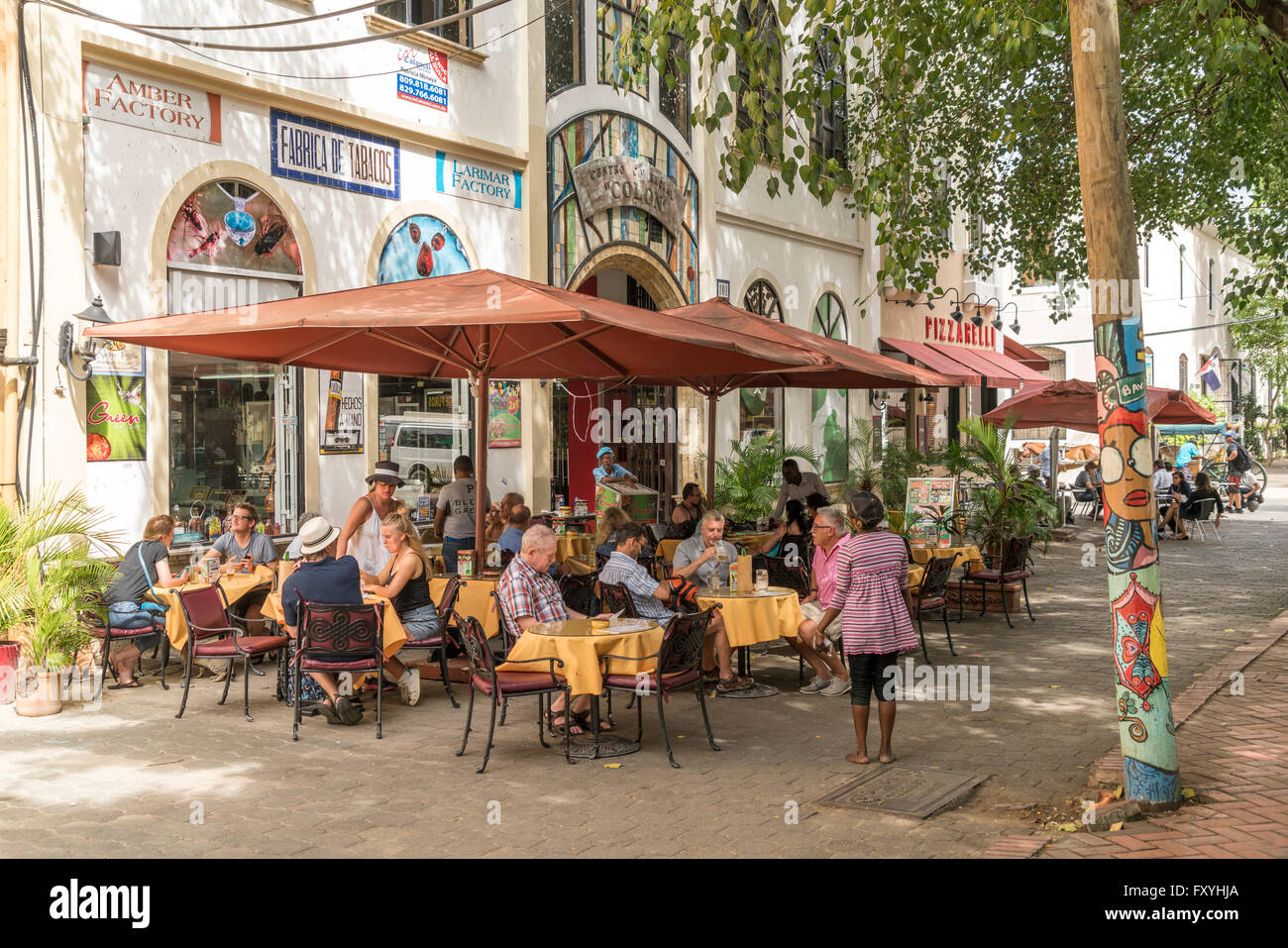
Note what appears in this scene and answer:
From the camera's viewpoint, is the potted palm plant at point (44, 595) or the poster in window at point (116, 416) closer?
the potted palm plant at point (44, 595)

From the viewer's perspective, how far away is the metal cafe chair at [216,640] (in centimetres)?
804

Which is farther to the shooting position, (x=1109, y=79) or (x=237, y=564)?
(x=237, y=564)

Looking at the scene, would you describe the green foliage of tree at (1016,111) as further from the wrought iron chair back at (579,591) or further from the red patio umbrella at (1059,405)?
the wrought iron chair back at (579,591)

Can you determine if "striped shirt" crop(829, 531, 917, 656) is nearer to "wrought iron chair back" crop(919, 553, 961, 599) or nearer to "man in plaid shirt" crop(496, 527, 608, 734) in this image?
"man in plaid shirt" crop(496, 527, 608, 734)

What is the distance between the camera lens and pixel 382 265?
12430 millimetres

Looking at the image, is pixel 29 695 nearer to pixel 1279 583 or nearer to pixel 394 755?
pixel 394 755

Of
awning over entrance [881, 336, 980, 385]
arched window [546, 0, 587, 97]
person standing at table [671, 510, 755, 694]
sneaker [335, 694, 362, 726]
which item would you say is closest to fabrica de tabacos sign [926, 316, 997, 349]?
awning over entrance [881, 336, 980, 385]

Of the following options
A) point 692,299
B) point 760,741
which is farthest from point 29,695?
point 692,299

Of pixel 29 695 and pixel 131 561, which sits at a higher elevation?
pixel 131 561

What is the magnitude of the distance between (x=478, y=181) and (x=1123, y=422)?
9423 millimetres

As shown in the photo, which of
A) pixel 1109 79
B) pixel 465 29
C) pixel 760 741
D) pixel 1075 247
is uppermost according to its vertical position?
pixel 465 29

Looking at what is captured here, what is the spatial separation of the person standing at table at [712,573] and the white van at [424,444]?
14.3 feet

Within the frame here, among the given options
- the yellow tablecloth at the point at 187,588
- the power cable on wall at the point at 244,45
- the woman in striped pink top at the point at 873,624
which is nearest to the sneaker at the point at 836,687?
the woman in striped pink top at the point at 873,624

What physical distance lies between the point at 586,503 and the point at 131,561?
8155 millimetres
